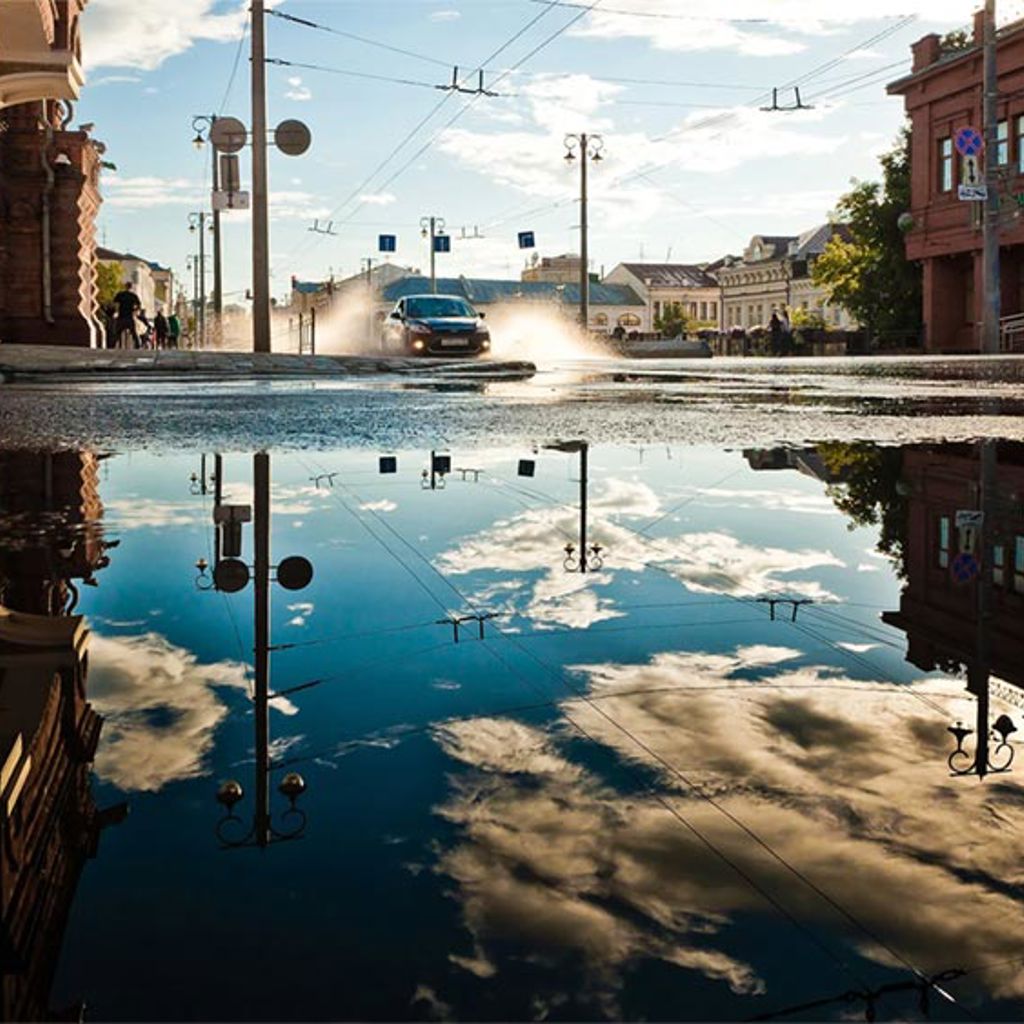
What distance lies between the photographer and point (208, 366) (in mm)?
18062

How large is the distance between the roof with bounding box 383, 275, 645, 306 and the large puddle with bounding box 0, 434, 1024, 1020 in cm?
12826

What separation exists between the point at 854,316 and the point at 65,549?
56.9 metres

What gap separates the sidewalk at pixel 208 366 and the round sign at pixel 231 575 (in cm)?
1305

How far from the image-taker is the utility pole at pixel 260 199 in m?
22.7

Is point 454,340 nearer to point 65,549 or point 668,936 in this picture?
point 65,549

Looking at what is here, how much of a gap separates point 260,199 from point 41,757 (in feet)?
73.9

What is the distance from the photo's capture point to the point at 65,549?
3529mm

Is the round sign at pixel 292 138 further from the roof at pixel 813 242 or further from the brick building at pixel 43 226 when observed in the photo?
the roof at pixel 813 242

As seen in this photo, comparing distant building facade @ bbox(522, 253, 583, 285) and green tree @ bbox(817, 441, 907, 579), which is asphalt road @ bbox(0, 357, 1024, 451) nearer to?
green tree @ bbox(817, 441, 907, 579)

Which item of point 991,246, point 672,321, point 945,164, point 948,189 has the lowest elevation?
point 991,246

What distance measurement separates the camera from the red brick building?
44406mm

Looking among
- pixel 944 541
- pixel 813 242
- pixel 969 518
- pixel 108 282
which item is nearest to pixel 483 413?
pixel 969 518

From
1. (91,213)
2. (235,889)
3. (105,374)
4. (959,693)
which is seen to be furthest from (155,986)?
(91,213)

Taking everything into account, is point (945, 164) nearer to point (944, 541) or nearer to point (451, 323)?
point (451, 323)
